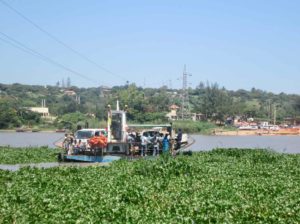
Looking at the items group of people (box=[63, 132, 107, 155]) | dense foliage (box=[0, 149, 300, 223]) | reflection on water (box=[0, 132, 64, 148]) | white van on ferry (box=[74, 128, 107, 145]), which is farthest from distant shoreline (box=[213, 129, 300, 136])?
dense foliage (box=[0, 149, 300, 223])

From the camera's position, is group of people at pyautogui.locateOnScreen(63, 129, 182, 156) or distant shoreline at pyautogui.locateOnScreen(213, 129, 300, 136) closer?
group of people at pyautogui.locateOnScreen(63, 129, 182, 156)

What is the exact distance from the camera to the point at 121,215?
39.8 feet

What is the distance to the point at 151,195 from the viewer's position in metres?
15.4

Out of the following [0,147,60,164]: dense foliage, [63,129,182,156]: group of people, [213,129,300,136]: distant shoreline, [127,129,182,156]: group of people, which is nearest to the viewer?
[63,129,182,156]: group of people

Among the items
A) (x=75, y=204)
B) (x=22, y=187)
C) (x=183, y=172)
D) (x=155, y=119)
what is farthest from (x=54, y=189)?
(x=155, y=119)

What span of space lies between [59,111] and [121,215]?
419 feet

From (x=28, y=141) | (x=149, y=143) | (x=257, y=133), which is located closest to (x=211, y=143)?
(x=28, y=141)

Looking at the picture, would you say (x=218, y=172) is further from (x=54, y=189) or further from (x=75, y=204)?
(x=75, y=204)

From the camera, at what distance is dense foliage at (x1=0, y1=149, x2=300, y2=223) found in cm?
1211

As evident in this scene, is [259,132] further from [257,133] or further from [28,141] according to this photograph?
[28,141]

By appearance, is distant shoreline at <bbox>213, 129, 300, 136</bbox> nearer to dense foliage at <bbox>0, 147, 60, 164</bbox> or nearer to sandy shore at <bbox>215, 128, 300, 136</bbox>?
sandy shore at <bbox>215, 128, 300, 136</bbox>

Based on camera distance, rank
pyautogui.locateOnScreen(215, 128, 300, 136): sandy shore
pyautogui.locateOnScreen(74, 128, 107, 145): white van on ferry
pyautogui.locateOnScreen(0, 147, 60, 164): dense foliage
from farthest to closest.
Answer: pyautogui.locateOnScreen(215, 128, 300, 136): sandy shore < pyautogui.locateOnScreen(74, 128, 107, 145): white van on ferry < pyautogui.locateOnScreen(0, 147, 60, 164): dense foliage

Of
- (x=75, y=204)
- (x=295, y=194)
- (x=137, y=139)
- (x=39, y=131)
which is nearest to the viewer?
(x=75, y=204)

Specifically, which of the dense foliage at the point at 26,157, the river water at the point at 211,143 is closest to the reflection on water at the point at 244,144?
the river water at the point at 211,143
